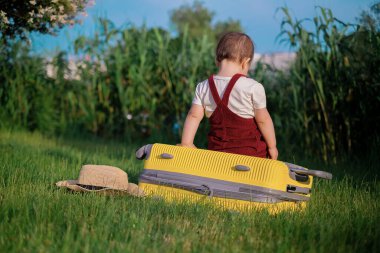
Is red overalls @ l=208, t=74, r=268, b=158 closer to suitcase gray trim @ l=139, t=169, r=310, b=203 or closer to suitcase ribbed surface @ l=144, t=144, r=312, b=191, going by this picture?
suitcase ribbed surface @ l=144, t=144, r=312, b=191

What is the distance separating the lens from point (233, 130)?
3932 mm

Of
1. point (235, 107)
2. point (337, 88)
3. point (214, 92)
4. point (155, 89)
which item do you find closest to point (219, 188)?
point (235, 107)

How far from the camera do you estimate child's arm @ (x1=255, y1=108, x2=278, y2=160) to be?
391cm

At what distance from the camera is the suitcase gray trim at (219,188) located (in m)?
3.51

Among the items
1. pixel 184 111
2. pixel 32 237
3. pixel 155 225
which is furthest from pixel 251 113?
pixel 184 111

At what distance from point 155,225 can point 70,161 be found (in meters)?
3.03

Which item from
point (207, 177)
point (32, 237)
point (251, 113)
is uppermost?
point (251, 113)

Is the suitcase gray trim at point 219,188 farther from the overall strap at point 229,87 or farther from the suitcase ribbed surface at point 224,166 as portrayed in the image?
the overall strap at point 229,87

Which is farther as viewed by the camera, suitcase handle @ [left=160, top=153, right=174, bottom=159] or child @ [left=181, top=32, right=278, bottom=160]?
child @ [left=181, top=32, right=278, bottom=160]

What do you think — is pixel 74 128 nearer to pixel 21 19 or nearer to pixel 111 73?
pixel 111 73

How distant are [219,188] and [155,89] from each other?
18.7 ft

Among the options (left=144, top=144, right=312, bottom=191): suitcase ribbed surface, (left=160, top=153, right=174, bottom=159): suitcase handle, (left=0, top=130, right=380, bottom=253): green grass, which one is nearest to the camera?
(left=0, top=130, right=380, bottom=253): green grass

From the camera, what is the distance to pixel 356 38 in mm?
6508

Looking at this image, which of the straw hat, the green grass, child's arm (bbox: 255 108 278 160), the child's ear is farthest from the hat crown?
the child's ear
